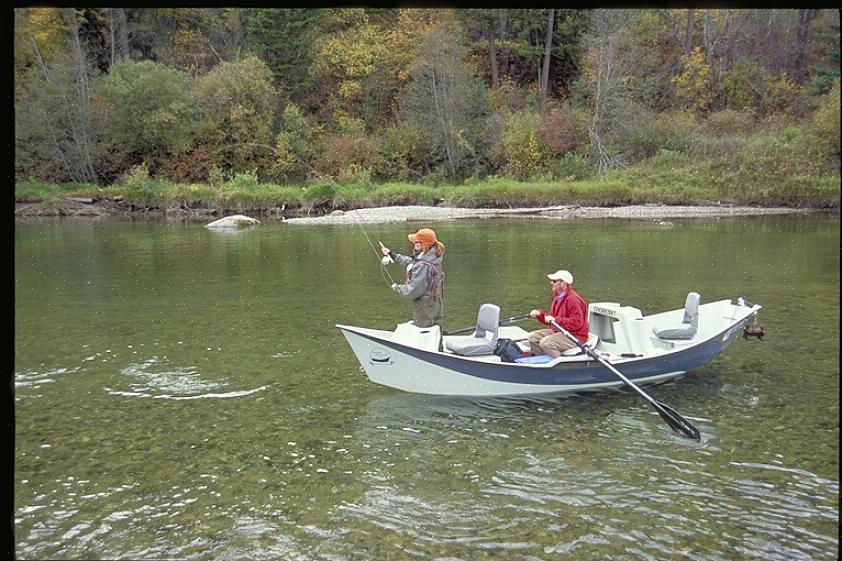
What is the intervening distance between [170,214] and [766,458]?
38.9 meters

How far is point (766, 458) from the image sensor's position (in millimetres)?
7344

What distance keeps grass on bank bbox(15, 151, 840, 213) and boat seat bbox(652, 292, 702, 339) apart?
28182 millimetres

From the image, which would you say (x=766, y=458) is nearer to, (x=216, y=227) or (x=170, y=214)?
(x=216, y=227)

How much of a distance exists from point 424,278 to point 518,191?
106 feet

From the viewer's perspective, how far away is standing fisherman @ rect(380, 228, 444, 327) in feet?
29.8

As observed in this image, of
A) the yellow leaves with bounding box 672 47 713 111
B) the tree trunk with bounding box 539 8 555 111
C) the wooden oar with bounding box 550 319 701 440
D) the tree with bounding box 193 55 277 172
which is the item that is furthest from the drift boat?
the tree trunk with bounding box 539 8 555 111

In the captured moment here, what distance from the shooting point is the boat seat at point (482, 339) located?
9.02 m

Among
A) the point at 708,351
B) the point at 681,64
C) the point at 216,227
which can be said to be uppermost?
the point at 681,64

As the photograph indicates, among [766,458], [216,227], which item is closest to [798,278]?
[766,458]

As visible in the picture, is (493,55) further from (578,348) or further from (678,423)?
(678,423)

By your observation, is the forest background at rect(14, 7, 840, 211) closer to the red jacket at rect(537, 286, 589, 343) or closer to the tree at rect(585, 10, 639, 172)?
the tree at rect(585, 10, 639, 172)

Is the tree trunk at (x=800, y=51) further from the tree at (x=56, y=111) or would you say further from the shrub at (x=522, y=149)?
the tree at (x=56, y=111)

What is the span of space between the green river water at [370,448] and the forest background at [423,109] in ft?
85.5

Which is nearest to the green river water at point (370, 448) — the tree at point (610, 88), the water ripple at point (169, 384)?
the water ripple at point (169, 384)
